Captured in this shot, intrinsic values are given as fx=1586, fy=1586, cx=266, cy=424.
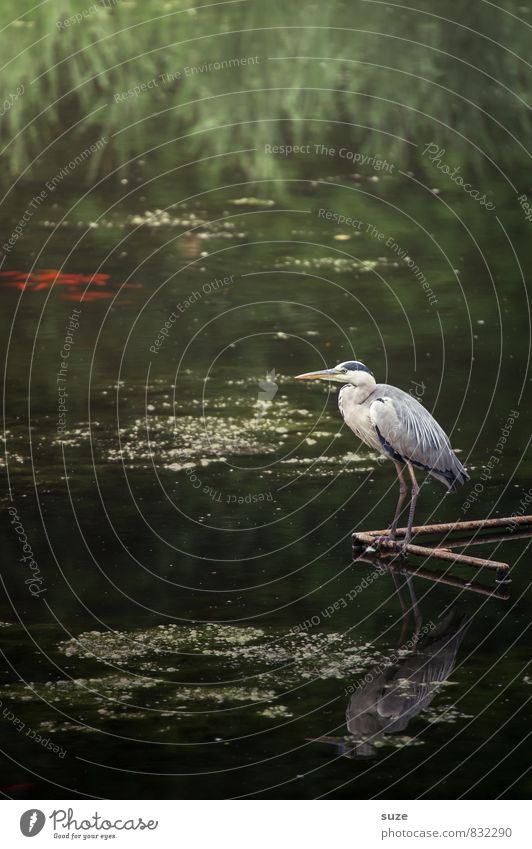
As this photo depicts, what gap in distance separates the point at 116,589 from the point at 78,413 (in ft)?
8.07

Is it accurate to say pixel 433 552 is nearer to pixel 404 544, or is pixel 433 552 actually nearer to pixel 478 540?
pixel 404 544

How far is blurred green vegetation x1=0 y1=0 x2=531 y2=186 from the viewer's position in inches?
557

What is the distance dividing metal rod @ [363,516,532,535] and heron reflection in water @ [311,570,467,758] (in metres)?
0.62

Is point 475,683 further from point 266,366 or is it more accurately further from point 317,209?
point 317,209

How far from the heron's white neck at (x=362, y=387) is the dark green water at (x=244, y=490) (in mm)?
751

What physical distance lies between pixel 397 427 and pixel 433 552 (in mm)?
650

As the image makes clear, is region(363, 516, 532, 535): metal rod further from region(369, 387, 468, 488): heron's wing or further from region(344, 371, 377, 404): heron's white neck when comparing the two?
region(344, 371, 377, 404): heron's white neck

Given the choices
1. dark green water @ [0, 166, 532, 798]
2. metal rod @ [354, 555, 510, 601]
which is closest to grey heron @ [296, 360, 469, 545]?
metal rod @ [354, 555, 510, 601]

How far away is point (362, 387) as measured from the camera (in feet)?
26.7

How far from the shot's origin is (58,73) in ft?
49.6

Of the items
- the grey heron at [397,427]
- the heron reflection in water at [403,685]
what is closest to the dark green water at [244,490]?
the heron reflection in water at [403,685]

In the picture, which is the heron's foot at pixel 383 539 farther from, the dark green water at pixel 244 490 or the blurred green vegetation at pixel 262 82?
the blurred green vegetation at pixel 262 82

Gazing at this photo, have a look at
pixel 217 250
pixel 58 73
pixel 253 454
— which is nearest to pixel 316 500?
pixel 253 454

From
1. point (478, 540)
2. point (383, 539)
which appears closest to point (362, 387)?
point (383, 539)
